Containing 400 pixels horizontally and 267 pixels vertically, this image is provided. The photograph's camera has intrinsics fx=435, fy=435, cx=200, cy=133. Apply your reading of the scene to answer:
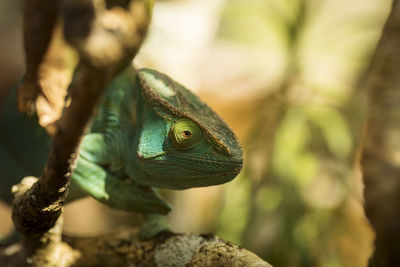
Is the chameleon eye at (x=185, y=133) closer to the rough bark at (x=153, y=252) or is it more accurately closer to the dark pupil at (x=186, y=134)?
the dark pupil at (x=186, y=134)

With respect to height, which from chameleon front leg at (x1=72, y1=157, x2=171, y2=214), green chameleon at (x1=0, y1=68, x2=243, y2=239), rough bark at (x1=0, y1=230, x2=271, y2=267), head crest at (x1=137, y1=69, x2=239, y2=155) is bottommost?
rough bark at (x1=0, y1=230, x2=271, y2=267)

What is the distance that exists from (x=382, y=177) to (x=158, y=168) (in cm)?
59

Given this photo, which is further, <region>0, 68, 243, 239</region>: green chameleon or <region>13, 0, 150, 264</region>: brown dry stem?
<region>0, 68, 243, 239</region>: green chameleon

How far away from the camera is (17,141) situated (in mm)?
1655

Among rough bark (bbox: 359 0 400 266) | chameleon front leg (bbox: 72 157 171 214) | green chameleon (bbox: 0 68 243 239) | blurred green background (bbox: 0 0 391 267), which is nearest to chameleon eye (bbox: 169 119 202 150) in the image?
green chameleon (bbox: 0 68 243 239)

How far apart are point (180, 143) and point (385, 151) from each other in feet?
1.84

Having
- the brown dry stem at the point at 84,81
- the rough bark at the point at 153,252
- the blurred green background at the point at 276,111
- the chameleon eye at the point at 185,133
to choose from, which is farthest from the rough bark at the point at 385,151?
the blurred green background at the point at 276,111

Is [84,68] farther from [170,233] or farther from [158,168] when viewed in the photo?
[170,233]

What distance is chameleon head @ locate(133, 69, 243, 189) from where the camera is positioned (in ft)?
3.71

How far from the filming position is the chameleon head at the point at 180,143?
113cm

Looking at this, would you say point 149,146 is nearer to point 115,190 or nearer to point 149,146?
point 149,146

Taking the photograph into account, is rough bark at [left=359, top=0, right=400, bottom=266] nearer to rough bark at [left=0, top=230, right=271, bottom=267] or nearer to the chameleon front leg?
rough bark at [left=0, top=230, right=271, bottom=267]

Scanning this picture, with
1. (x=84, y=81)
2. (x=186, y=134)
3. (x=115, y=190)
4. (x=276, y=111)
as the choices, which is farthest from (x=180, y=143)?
(x=276, y=111)

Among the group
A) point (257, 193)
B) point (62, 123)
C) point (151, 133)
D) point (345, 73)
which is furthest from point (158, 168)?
point (345, 73)
